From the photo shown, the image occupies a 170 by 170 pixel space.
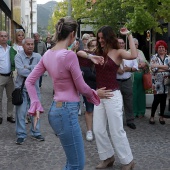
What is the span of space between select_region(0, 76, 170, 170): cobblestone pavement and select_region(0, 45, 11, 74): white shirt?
43.7 inches

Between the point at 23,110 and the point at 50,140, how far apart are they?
0.70 metres

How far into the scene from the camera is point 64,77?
3.11m

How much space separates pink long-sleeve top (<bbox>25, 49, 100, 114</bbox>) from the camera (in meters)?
3.06

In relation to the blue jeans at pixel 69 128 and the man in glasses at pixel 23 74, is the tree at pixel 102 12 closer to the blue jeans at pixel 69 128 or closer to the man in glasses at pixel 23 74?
the man in glasses at pixel 23 74

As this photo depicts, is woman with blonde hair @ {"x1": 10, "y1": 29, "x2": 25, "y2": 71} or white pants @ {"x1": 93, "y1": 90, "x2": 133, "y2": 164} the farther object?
woman with blonde hair @ {"x1": 10, "y1": 29, "x2": 25, "y2": 71}

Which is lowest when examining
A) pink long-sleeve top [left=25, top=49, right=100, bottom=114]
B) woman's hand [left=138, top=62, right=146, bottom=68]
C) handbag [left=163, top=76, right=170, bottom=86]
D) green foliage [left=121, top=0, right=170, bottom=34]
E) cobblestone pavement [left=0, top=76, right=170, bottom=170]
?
cobblestone pavement [left=0, top=76, right=170, bottom=170]

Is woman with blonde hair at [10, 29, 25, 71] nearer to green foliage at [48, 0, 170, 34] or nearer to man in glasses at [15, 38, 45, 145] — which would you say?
man in glasses at [15, 38, 45, 145]

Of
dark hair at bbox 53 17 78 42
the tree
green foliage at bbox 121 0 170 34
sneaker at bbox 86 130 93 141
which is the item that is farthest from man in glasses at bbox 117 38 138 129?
the tree

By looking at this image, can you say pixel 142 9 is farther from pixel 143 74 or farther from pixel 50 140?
pixel 50 140

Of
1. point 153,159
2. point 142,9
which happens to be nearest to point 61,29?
point 153,159

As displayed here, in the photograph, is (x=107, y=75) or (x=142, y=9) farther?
(x=142, y=9)

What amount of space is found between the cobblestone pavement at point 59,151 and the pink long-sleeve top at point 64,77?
78.6 inches

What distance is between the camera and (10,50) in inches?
286

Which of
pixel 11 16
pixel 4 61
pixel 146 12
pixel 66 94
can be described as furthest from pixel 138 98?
pixel 11 16
